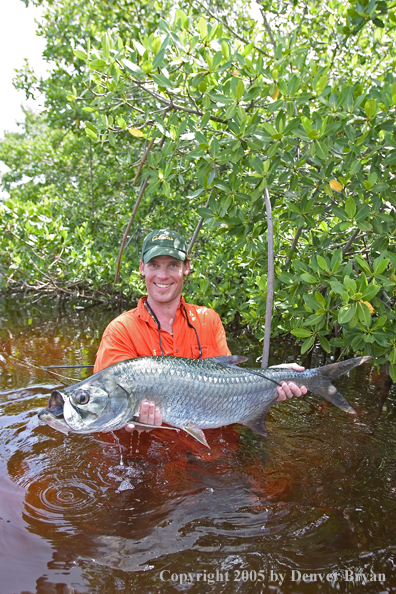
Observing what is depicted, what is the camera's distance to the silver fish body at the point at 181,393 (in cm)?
285

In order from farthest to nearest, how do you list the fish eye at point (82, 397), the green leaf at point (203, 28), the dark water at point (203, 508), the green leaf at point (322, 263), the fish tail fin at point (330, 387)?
the green leaf at point (322, 263) → the fish tail fin at point (330, 387) → the green leaf at point (203, 28) → the fish eye at point (82, 397) → the dark water at point (203, 508)

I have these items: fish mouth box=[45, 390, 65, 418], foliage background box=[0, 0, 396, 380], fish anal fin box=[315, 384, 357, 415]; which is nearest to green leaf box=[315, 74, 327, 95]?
foliage background box=[0, 0, 396, 380]

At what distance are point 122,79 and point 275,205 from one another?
207 cm

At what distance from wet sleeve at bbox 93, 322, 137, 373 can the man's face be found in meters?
0.43

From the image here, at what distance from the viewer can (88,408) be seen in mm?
2859

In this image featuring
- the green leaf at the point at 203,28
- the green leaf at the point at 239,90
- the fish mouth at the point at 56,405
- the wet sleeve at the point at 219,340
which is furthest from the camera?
the wet sleeve at the point at 219,340

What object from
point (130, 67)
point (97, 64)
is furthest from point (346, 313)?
point (97, 64)

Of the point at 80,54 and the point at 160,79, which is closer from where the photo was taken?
the point at 160,79

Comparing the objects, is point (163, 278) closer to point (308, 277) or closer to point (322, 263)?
point (308, 277)

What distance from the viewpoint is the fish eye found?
2.83 metres

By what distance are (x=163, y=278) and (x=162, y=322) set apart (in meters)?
0.43

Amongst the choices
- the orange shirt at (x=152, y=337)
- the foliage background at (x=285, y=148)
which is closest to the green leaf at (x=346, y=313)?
the foliage background at (x=285, y=148)

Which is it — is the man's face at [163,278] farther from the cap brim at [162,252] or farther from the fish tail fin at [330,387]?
the fish tail fin at [330,387]

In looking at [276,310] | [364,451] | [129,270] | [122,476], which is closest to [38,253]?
[129,270]
